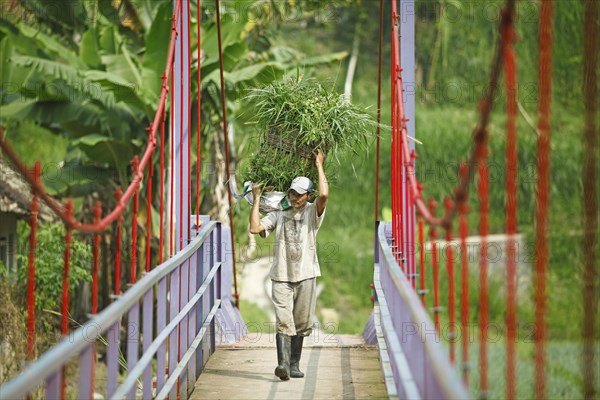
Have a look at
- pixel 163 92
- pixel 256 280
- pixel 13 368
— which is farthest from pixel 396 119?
pixel 256 280

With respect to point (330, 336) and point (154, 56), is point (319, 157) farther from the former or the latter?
point (154, 56)

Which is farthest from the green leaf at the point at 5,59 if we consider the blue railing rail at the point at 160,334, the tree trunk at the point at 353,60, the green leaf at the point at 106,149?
the tree trunk at the point at 353,60

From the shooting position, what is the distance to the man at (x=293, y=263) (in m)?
4.85

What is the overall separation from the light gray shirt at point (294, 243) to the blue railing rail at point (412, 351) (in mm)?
522

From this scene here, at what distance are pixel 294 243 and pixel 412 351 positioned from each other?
61.4 inches

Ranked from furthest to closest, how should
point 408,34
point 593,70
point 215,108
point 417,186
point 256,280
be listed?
point 256,280, point 215,108, point 408,34, point 417,186, point 593,70

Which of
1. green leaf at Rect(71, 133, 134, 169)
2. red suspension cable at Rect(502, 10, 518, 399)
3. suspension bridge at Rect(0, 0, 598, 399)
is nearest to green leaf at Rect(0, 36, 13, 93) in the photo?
green leaf at Rect(71, 133, 134, 169)

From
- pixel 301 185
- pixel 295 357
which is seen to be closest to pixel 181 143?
pixel 301 185

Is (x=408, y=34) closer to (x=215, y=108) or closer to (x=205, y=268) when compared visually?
(x=205, y=268)

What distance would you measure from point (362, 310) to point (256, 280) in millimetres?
1603

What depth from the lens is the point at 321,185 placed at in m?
4.77

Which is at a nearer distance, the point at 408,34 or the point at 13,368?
the point at 408,34

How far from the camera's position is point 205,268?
5.43m

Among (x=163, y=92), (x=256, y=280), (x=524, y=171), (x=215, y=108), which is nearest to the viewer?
(x=163, y=92)
